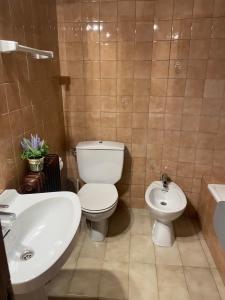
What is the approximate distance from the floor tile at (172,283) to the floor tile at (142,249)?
0.12 m

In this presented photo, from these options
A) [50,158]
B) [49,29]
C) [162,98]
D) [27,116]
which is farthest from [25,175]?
[162,98]

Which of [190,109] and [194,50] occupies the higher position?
[194,50]

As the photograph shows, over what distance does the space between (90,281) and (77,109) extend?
1.45m

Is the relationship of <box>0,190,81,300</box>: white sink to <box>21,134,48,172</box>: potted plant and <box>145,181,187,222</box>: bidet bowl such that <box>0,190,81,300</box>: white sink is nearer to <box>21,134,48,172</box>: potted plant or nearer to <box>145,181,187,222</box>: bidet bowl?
<box>21,134,48,172</box>: potted plant

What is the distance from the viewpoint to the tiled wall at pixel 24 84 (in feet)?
3.96

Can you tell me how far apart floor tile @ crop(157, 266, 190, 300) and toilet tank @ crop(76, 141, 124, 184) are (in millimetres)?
855

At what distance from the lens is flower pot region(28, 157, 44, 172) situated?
1.35 m

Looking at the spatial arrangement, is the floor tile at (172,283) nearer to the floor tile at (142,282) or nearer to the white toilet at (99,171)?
the floor tile at (142,282)

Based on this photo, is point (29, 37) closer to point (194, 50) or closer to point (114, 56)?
point (114, 56)

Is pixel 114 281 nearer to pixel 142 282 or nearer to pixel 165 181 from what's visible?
pixel 142 282

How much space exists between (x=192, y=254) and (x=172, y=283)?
1.16 feet

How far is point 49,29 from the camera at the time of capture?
69.6 inches

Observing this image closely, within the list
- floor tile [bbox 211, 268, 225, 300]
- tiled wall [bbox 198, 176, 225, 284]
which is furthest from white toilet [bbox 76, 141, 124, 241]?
floor tile [bbox 211, 268, 225, 300]

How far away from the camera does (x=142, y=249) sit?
6.16 feet
